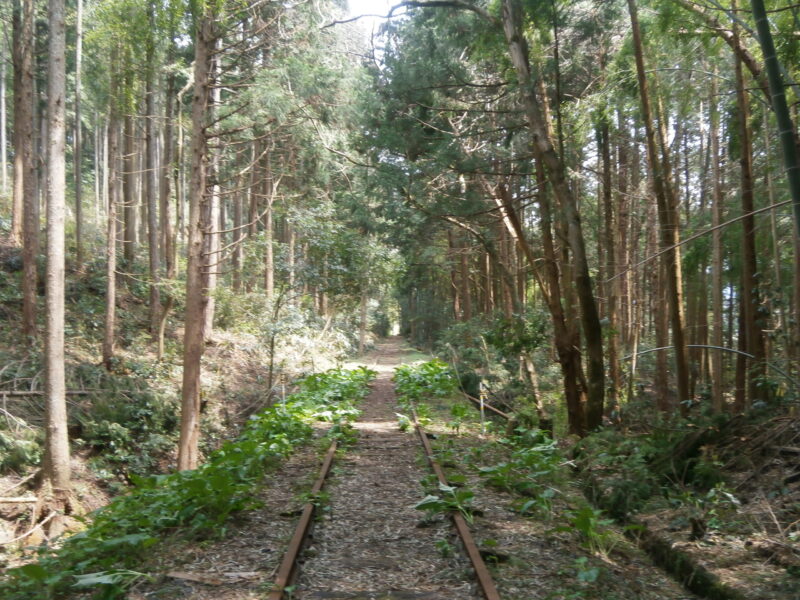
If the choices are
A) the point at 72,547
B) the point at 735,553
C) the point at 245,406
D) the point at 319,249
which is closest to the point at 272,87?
the point at 319,249

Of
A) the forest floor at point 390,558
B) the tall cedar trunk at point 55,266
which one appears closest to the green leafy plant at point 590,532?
the forest floor at point 390,558

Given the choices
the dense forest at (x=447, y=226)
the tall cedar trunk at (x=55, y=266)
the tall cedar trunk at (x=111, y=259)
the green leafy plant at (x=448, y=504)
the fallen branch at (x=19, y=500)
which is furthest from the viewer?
the tall cedar trunk at (x=111, y=259)

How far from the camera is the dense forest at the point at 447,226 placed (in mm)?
8375

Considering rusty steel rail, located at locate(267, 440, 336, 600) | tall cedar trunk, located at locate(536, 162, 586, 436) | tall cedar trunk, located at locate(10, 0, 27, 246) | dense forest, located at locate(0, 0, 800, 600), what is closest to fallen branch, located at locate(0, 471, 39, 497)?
dense forest, located at locate(0, 0, 800, 600)

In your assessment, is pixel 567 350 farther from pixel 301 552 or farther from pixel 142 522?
pixel 142 522

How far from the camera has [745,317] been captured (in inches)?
402

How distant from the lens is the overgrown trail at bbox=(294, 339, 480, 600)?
→ 4.74 meters

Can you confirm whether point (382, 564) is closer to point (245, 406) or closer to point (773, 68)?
point (773, 68)

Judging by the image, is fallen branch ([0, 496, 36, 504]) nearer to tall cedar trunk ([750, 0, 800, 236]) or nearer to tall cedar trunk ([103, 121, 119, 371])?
tall cedar trunk ([103, 121, 119, 371])

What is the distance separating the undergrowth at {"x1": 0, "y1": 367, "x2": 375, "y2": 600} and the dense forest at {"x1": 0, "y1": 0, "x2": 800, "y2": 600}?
8cm

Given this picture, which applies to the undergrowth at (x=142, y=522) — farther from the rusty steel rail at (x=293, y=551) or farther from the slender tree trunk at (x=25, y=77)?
the slender tree trunk at (x=25, y=77)

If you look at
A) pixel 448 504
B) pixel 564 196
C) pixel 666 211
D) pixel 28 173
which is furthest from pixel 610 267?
pixel 28 173

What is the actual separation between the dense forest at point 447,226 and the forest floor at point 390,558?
52 centimetres

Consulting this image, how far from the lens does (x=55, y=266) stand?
33.8 feet
